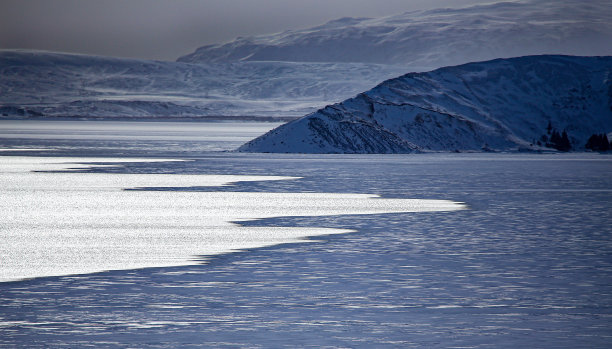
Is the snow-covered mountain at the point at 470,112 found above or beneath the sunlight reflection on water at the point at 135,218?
Answer: above

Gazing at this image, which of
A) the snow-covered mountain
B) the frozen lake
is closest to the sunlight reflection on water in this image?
the frozen lake

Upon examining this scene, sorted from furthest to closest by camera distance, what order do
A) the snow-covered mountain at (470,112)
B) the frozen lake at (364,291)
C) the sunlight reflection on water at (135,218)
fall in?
the snow-covered mountain at (470,112)
the sunlight reflection on water at (135,218)
the frozen lake at (364,291)

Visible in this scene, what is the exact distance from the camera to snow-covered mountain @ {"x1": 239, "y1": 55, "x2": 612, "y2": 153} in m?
84.6

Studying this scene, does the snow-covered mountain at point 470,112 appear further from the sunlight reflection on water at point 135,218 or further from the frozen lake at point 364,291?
the frozen lake at point 364,291

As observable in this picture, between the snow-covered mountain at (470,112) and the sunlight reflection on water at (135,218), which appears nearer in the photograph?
the sunlight reflection on water at (135,218)

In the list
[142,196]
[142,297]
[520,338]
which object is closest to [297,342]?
[520,338]

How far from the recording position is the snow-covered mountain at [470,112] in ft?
278

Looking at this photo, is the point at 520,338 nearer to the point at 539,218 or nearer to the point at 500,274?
the point at 500,274

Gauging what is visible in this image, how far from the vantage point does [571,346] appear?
11523 mm

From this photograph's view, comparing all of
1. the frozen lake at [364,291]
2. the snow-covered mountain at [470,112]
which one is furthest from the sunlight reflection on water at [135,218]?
the snow-covered mountain at [470,112]

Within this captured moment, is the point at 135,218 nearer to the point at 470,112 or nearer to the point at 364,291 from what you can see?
the point at 364,291

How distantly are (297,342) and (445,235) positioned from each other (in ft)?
37.2

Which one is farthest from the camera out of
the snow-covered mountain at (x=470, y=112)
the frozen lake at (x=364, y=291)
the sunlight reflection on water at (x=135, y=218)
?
the snow-covered mountain at (x=470, y=112)

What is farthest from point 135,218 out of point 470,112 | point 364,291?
point 470,112
